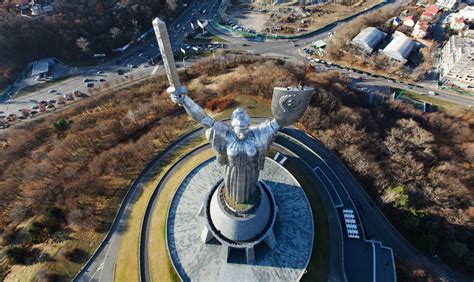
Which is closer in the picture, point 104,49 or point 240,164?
point 240,164

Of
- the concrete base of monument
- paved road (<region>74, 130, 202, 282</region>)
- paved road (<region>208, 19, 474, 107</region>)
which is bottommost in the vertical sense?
paved road (<region>74, 130, 202, 282</region>)

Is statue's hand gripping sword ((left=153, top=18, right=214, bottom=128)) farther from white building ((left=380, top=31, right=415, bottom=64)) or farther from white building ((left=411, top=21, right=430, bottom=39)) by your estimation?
white building ((left=411, top=21, right=430, bottom=39))

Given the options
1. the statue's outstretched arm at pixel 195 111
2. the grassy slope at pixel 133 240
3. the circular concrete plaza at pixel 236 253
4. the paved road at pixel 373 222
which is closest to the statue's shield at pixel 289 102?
the statue's outstretched arm at pixel 195 111

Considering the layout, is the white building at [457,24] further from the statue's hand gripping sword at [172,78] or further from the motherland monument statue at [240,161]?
the statue's hand gripping sword at [172,78]

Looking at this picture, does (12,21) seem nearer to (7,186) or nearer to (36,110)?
(36,110)

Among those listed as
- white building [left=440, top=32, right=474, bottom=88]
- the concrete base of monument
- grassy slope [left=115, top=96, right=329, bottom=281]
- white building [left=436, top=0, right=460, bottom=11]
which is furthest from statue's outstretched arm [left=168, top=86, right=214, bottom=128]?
white building [left=436, top=0, right=460, bottom=11]

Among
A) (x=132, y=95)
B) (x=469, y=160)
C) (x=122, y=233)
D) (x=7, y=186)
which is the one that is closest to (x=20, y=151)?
(x=7, y=186)
